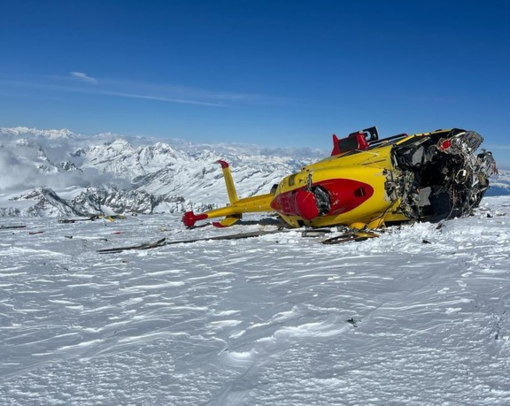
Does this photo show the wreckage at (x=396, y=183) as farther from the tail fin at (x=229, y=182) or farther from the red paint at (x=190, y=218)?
the tail fin at (x=229, y=182)

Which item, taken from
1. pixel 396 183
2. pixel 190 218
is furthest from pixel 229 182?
pixel 396 183

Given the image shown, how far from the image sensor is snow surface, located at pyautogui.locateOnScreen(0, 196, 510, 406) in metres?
3.47

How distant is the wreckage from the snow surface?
10.4 feet

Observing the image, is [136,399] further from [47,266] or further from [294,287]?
[47,266]

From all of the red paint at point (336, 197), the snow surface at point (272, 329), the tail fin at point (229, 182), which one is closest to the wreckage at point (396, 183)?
the red paint at point (336, 197)

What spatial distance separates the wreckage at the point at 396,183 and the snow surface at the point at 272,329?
3176 millimetres

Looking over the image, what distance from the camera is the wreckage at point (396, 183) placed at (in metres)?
12.9

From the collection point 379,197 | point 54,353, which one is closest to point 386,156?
point 379,197

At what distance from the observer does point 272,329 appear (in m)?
4.96

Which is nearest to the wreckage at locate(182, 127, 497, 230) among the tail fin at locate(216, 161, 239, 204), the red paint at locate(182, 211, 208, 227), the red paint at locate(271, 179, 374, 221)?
the red paint at locate(271, 179, 374, 221)

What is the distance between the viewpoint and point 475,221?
12.1 meters

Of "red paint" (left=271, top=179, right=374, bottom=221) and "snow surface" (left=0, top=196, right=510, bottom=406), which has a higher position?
"red paint" (left=271, top=179, right=374, bottom=221)

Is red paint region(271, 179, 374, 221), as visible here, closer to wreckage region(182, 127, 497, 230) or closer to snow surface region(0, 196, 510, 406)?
wreckage region(182, 127, 497, 230)

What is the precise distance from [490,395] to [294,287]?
4.13m
